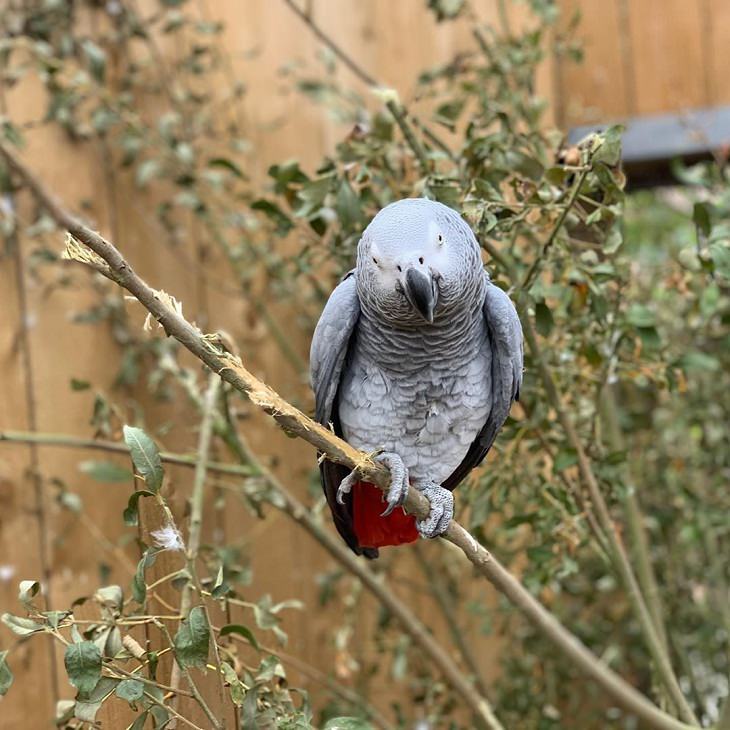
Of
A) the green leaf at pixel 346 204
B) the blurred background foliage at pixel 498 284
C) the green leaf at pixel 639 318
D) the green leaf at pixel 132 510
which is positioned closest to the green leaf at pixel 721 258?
the blurred background foliage at pixel 498 284

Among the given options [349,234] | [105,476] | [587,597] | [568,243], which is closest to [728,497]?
[587,597]

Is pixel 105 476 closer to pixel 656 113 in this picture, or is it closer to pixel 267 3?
pixel 267 3

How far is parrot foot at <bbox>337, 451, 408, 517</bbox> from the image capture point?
666 mm

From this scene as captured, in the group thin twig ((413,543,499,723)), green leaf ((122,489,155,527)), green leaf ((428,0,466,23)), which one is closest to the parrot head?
green leaf ((122,489,155,527))

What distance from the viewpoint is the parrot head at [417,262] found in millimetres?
593

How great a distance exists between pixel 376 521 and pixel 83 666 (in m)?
0.32

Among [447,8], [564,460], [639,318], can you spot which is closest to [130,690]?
[564,460]

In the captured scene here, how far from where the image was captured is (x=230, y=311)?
1541 mm

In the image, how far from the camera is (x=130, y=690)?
585 millimetres

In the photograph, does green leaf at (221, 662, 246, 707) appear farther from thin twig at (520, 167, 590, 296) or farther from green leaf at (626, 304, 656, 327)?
green leaf at (626, 304, 656, 327)

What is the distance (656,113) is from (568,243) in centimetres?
92

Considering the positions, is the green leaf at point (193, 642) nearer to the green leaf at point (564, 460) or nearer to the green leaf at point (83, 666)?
the green leaf at point (83, 666)

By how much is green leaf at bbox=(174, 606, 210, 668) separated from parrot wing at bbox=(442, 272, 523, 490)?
0.32 meters

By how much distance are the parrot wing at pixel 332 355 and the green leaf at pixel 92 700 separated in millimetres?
228
